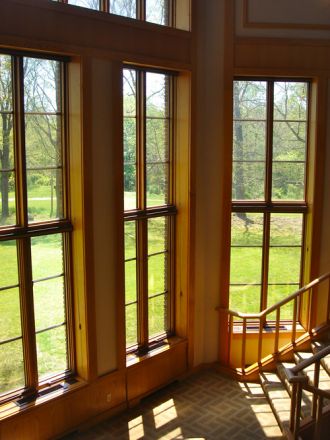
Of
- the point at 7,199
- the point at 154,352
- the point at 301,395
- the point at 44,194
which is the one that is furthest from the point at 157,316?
the point at 7,199

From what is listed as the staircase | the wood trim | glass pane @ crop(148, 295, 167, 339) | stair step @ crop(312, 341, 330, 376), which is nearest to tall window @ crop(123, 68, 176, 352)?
glass pane @ crop(148, 295, 167, 339)

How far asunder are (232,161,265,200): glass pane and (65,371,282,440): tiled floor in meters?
2.22

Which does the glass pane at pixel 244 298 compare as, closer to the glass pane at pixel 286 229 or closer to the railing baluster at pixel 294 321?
the railing baluster at pixel 294 321

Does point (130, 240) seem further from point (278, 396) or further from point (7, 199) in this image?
point (278, 396)

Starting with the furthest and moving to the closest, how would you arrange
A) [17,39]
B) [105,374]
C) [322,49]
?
[322,49]
[105,374]
[17,39]

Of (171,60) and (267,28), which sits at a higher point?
(267,28)

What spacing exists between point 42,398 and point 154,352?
57.8 inches

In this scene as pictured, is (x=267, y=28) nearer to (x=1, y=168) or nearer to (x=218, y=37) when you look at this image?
(x=218, y=37)

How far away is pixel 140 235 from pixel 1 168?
175 cm

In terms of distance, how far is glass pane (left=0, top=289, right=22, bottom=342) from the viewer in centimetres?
462

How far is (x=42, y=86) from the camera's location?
4.71 metres

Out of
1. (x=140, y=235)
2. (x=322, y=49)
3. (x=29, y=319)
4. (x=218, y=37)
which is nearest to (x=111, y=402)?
(x=29, y=319)

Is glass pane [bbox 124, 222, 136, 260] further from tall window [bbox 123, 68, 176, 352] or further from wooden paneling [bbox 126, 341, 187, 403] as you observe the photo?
wooden paneling [bbox 126, 341, 187, 403]

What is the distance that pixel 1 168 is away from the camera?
178 inches
